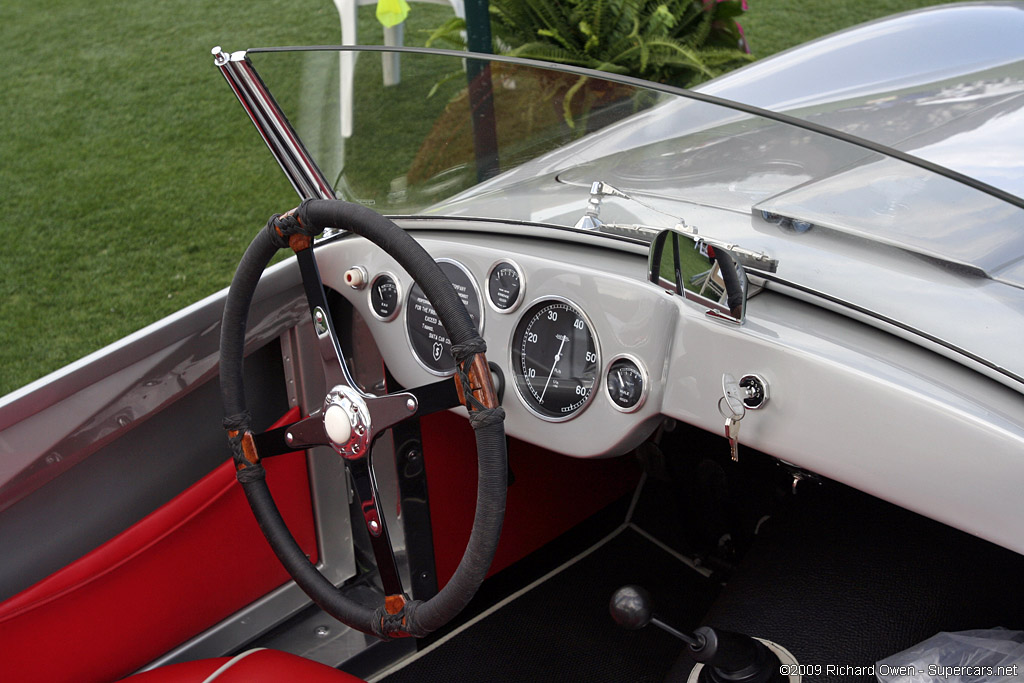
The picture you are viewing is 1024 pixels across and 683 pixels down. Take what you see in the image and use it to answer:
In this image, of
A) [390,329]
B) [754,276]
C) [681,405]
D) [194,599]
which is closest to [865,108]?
[754,276]

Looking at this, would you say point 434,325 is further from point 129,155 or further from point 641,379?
point 129,155

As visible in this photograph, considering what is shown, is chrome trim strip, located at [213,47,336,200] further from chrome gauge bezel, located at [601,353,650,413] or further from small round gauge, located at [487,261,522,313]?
chrome gauge bezel, located at [601,353,650,413]

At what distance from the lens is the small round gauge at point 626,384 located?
1.11 m

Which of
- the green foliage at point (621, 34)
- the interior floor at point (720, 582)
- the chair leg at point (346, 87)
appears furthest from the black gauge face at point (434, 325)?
the green foliage at point (621, 34)

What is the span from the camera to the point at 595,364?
45.9 inches

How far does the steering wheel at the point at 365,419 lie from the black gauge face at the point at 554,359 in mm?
171

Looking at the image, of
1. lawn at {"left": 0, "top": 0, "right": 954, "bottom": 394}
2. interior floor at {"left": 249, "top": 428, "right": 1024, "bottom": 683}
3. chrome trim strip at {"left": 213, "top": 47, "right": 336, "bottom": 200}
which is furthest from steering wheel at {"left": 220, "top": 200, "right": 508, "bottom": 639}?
Result: lawn at {"left": 0, "top": 0, "right": 954, "bottom": 394}

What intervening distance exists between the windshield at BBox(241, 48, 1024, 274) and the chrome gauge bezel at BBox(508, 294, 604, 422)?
15 cm

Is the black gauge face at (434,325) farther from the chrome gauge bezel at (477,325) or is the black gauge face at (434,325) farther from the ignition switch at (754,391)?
the ignition switch at (754,391)

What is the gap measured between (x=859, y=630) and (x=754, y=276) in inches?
21.9

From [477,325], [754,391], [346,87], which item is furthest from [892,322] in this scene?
[346,87]

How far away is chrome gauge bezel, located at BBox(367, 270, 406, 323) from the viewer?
1.37 metres

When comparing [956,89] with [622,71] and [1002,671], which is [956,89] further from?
[622,71]

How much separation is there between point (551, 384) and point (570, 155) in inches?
17.8
